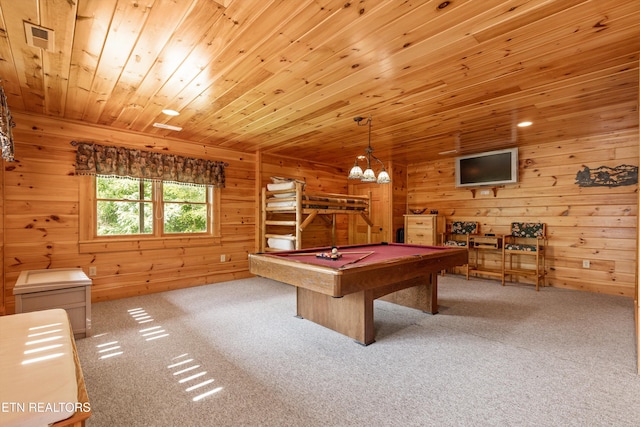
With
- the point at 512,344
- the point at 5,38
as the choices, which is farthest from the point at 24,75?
the point at 512,344

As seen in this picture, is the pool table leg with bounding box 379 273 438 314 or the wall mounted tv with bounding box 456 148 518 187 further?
the wall mounted tv with bounding box 456 148 518 187

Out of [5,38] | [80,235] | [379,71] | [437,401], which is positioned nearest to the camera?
[437,401]

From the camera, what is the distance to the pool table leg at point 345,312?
2631mm

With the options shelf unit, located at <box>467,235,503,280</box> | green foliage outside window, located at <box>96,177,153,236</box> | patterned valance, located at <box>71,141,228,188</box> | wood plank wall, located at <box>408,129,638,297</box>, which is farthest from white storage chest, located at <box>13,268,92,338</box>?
wood plank wall, located at <box>408,129,638,297</box>

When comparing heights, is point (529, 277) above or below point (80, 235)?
below

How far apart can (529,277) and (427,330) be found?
3.08 meters

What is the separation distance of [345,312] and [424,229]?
3.35m

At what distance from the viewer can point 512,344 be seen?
2.61m

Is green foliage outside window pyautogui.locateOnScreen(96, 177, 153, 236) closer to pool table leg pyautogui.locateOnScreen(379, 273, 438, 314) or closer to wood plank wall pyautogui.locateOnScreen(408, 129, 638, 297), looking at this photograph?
pool table leg pyautogui.locateOnScreen(379, 273, 438, 314)

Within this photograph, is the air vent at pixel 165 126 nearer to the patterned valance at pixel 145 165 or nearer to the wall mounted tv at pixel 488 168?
the patterned valance at pixel 145 165

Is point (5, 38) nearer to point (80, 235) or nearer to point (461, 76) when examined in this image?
point (80, 235)

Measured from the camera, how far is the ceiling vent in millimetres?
1901

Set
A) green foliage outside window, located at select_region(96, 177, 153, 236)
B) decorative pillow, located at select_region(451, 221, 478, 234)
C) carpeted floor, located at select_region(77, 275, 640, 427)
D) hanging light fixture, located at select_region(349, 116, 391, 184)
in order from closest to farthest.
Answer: carpeted floor, located at select_region(77, 275, 640, 427)
hanging light fixture, located at select_region(349, 116, 391, 184)
green foliage outside window, located at select_region(96, 177, 153, 236)
decorative pillow, located at select_region(451, 221, 478, 234)

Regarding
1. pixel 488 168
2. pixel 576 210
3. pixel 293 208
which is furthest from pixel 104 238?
pixel 576 210
